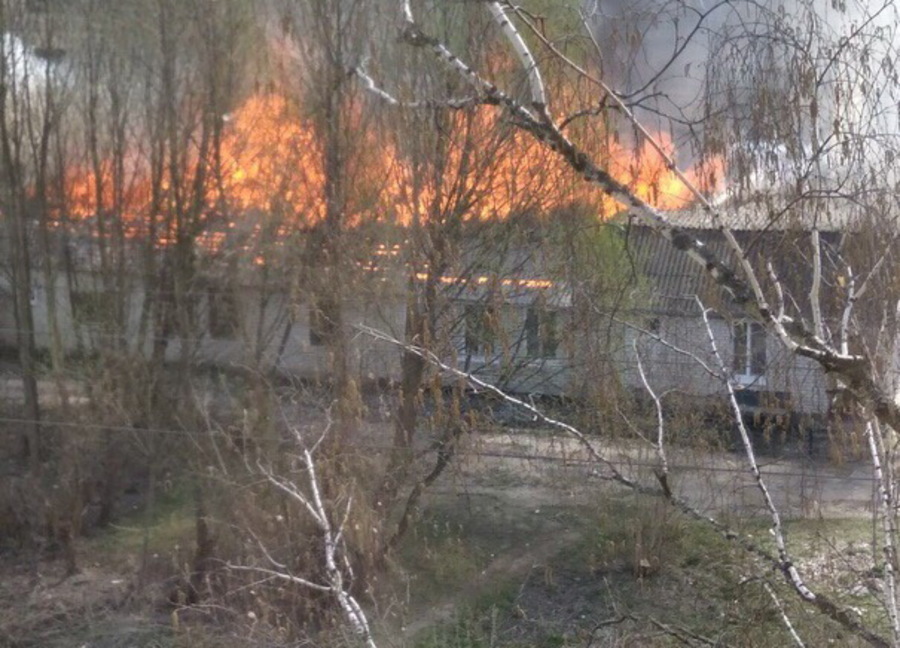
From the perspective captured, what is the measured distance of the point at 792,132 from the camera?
20.3 ft

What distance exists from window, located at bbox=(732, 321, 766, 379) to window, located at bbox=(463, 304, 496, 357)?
141 cm

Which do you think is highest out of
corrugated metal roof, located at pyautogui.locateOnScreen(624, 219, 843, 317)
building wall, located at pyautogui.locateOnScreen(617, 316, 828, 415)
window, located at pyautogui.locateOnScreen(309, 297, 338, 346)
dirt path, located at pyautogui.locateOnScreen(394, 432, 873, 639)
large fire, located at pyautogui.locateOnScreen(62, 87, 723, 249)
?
large fire, located at pyautogui.locateOnScreen(62, 87, 723, 249)

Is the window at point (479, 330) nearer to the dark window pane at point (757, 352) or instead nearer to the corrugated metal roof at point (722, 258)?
the corrugated metal roof at point (722, 258)

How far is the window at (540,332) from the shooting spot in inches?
274

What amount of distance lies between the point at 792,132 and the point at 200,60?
12.1 ft

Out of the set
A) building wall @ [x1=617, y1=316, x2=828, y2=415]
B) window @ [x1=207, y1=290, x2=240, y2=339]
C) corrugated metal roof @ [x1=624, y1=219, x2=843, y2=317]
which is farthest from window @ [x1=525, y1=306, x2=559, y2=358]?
window @ [x1=207, y1=290, x2=240, y2=339]

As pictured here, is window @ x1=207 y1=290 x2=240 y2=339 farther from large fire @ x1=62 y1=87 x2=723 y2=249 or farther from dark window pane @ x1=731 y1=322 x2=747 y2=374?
dark window pane @ x1=731 y1=322 x2=747 y2=374

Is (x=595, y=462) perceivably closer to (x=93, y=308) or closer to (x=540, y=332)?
(x=540, y=332)

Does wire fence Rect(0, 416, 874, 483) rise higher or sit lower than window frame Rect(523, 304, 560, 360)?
lower

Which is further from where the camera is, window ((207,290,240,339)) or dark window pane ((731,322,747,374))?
window ((207,290,240,339))

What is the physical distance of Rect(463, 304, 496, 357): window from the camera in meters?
6.89

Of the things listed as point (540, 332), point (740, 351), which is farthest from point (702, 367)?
point (540, 332)

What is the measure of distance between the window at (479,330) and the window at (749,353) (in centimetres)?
141

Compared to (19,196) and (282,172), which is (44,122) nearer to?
(19,196)
